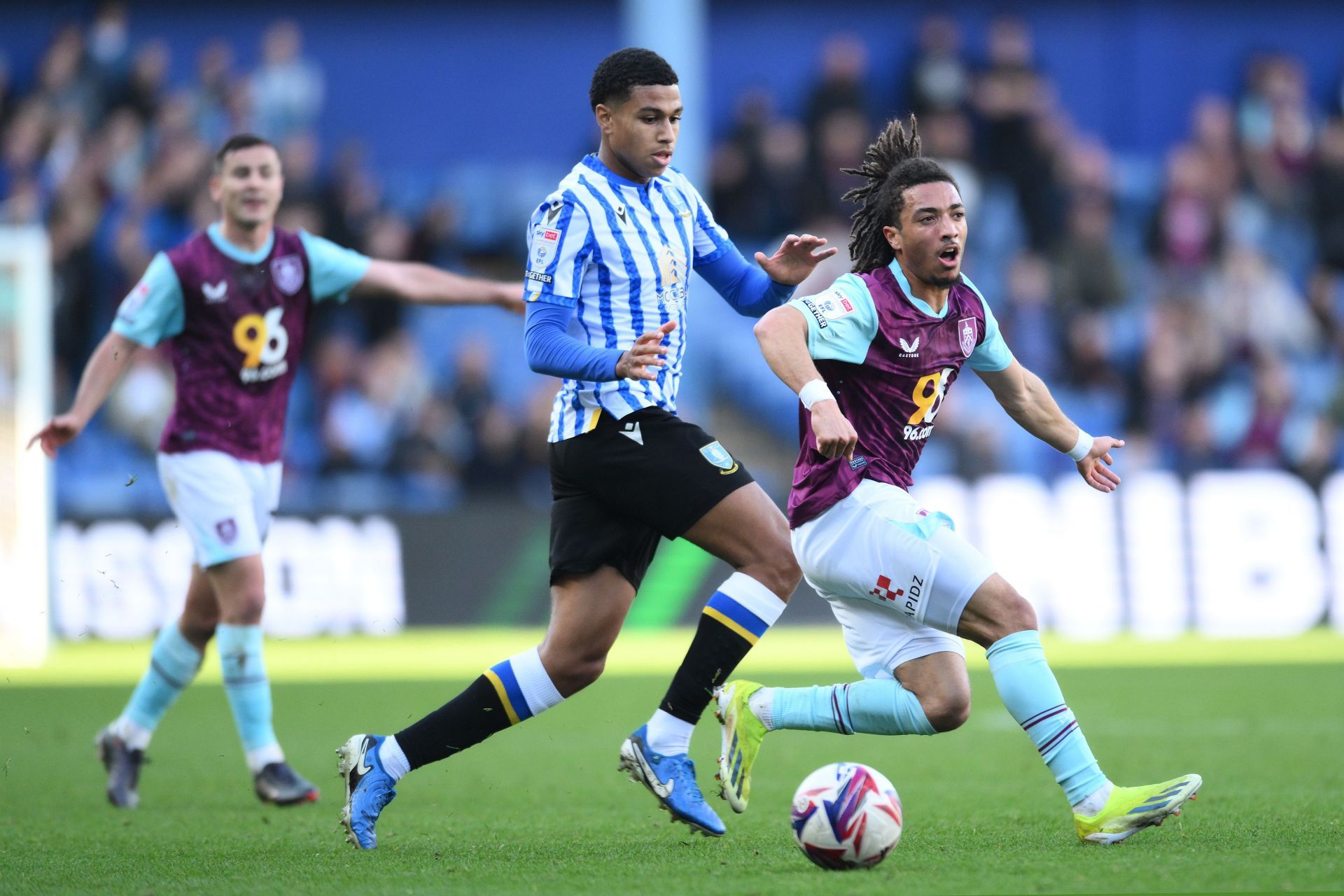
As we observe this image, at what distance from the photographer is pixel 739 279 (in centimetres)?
571

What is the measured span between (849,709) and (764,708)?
10.4 inches

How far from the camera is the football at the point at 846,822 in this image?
15.0ft

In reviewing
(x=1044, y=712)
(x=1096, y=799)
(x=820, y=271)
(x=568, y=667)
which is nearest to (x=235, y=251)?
(x=568, y=667)

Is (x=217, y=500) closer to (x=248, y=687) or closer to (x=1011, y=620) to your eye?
(x=248, y=687)

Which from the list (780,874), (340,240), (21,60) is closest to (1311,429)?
(340,240)

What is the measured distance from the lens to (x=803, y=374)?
4.91 m

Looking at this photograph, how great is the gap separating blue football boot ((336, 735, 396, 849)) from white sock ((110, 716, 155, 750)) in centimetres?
174

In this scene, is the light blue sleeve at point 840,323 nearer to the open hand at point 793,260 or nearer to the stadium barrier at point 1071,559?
the open hand at point 793,260

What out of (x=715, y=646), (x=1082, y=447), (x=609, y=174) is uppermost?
(x=609, y=174)

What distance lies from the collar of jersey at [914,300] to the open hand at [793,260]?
333 mm

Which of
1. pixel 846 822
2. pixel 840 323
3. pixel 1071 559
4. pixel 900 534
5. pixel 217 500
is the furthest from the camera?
pixel 1071 559

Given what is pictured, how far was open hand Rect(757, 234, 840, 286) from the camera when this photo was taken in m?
5.57

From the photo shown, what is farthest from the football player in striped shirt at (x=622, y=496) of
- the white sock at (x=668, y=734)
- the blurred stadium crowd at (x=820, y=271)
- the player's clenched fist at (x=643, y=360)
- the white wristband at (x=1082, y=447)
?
the blurred stadium crowd at (x=820, y=271)

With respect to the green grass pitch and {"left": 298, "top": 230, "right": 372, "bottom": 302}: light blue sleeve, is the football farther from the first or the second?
{"left": 298, "top": 230, "right": 372, "bottom": 302}: light blue sleeve
